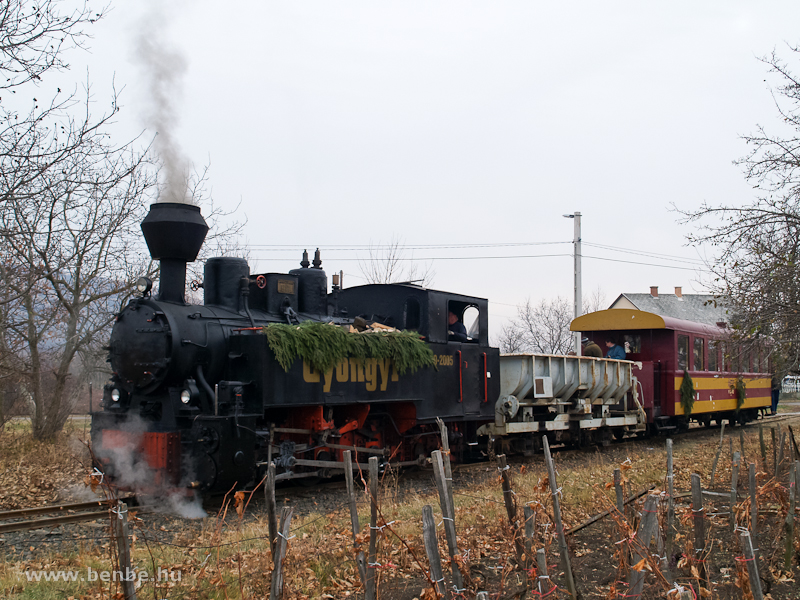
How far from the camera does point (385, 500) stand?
732 centimetres

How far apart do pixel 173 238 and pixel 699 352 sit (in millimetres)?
13453

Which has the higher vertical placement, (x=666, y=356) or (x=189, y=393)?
(x=666, y=356)

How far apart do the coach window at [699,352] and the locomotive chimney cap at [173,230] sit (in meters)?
12.7

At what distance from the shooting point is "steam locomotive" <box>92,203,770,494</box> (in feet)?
25.5

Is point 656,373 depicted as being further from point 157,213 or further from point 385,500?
point 157,213

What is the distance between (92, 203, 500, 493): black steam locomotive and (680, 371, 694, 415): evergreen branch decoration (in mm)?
8019

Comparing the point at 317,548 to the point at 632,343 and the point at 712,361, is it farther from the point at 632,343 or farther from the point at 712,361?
the point at 712,361

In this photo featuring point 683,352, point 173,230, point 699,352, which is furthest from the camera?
point 699,352

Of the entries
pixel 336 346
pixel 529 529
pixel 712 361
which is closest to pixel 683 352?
pixel 712 361

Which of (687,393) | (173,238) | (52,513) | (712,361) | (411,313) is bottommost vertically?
(52,513)

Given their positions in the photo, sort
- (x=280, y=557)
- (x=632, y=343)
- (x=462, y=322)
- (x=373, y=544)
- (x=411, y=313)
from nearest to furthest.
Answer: (x=280, y=557)
(x=373, y=544)
(x=411, y=313)
(x=462, y=322)
(x=632, y=343)

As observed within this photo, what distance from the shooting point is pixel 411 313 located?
10.5 metres

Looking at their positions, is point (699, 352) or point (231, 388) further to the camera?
point (699, 352)

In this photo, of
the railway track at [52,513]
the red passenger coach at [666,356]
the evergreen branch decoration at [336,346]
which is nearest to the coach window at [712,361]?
the red passenger coach at [666,356]
